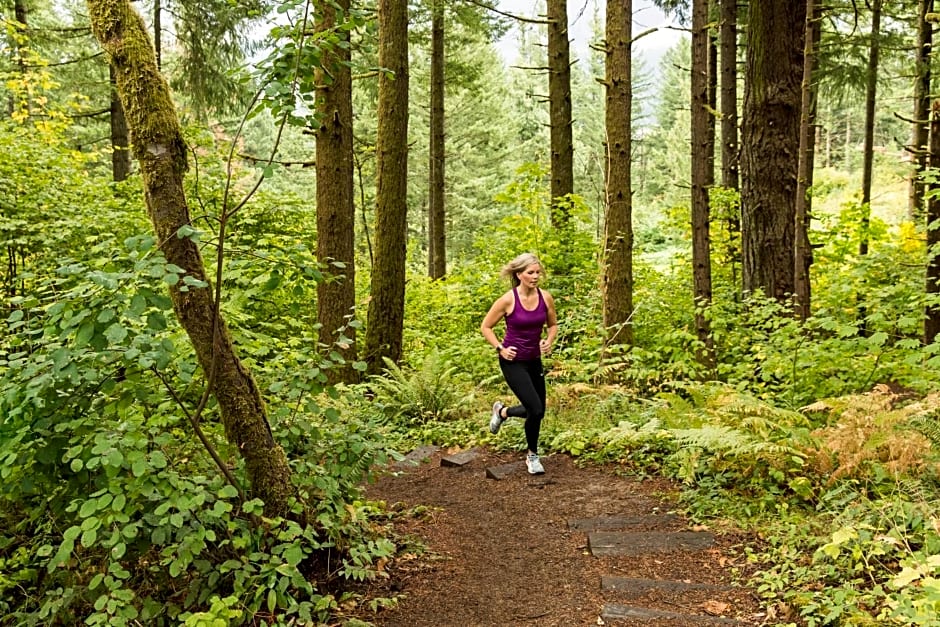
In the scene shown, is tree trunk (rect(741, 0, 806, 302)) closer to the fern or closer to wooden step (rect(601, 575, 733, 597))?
the fern

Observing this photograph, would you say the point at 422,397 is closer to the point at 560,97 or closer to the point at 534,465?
the point at 534,465

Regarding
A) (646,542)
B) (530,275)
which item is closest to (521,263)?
(530,275)

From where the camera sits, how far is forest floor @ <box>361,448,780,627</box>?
3.72m

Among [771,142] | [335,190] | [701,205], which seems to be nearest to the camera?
[771,142]

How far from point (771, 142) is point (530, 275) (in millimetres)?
3823

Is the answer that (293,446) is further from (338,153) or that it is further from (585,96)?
(585,96)

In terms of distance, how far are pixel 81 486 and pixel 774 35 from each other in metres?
7.95

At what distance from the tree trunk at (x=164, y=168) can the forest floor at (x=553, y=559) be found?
56.6 inches

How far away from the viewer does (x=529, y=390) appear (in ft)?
20.4

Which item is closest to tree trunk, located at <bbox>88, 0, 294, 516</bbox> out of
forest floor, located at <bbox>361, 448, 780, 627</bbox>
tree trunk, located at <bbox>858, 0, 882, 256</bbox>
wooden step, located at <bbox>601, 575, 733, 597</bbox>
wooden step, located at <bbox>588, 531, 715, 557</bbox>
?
forest floor, located at <bbox>361, 448, 780, 627</bbox>

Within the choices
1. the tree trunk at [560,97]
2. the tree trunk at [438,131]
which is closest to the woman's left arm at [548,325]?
the tree trunk at [560,97]

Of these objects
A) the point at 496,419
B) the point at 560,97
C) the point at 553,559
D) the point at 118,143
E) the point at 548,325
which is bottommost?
the point at 553,559

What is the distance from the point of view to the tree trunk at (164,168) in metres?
3.40

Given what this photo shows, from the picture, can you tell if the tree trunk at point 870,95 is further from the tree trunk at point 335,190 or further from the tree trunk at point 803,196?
the tree trunk at point 335,190
